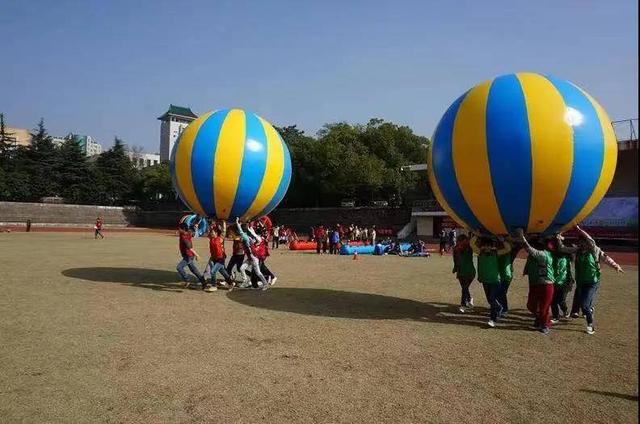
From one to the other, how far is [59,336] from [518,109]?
23.9 feet

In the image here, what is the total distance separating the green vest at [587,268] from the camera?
816 centimetres

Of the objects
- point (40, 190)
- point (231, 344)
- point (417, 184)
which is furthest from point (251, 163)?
point (40, 190)

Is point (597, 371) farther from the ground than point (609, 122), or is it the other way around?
point (609, 122)

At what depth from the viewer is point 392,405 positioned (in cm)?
466

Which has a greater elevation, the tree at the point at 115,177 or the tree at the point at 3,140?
the tree at the point at 3,140

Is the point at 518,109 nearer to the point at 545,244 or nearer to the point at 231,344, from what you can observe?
the point at 545,244

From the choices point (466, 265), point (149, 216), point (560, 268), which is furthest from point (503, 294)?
point (149, 216)

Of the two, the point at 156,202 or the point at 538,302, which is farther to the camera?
the point at 156,202

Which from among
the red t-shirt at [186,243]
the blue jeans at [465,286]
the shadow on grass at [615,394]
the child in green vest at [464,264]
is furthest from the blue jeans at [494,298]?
the red t-shirt at [186,243]

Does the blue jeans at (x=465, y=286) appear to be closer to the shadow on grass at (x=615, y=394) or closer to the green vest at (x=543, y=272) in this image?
the green vest at (x=543, y=272)

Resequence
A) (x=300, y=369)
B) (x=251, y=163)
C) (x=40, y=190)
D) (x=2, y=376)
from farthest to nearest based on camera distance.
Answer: (x=40, y=190) < (x=251, y=163) < (x=300, y=369) < (x=2, y=376)

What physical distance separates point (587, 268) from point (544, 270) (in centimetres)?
115

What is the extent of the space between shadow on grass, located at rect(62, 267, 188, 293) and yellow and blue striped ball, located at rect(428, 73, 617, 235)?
6.94m

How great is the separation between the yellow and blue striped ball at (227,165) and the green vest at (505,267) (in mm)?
4976
